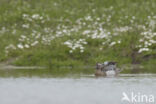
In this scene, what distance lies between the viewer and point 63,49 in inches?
1464

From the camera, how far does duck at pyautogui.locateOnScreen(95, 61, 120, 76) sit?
28625mm

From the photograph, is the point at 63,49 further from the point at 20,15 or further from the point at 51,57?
the point at 20,15

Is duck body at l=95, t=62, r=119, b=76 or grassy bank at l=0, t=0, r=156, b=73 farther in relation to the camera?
Result: grassy bank at l=0, t=0, r=156, b=73

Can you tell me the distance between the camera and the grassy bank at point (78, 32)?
36.2 meters
